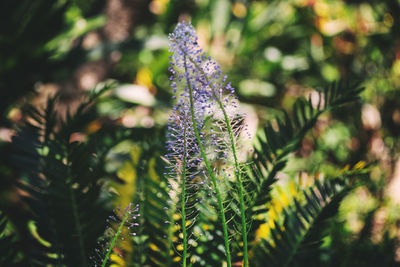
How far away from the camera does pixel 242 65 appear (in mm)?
1704

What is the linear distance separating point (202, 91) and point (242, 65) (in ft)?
4.77

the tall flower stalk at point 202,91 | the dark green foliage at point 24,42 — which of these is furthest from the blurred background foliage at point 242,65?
the tall flower stalk at point 202,91

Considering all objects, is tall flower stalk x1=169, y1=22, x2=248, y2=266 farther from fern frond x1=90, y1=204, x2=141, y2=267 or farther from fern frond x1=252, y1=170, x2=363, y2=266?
fern frond x1=252, y1=170, x2=363, y2=266

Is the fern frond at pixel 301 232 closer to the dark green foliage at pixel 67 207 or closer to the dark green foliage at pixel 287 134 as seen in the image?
the dark green foliage at pixel 287 134

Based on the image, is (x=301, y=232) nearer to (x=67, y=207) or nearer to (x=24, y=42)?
(x=67, y=207)

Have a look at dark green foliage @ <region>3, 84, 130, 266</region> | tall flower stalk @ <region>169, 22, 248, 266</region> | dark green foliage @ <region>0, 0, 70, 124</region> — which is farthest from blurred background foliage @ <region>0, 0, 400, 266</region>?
tall flower stalk @ <region>169, 22, 248, 266</region>

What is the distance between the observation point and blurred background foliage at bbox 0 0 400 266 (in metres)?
1.17

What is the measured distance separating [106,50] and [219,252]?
106 centimetres

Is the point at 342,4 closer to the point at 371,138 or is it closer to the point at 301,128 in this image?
the point at 371,138

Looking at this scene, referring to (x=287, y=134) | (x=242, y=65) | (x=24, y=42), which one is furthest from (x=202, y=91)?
(x=242, y=65)

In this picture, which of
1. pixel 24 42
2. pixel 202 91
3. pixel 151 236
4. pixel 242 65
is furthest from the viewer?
pixel 242 65

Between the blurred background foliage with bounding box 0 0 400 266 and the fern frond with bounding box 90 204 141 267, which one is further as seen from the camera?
the blurred background foliage with bounding box 0 0 400 266

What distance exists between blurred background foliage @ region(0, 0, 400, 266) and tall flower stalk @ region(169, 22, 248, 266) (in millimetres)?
784

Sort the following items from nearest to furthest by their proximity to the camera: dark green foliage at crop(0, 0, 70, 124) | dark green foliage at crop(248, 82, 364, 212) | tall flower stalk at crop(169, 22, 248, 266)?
tall flower stalk at crop(169, 22, 248, 266) → dark green foliage at crop(248, 82, 364, 212) → dark green foliage at crop(0, 0, 70, 124)
